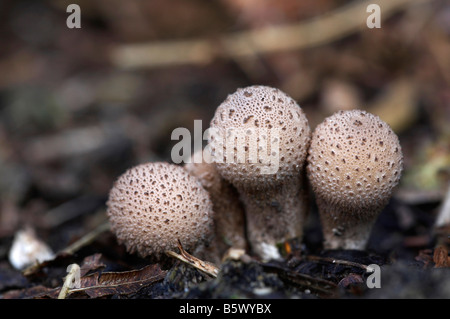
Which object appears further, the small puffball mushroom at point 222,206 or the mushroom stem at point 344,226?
the small puffball mushroom at point 222,206

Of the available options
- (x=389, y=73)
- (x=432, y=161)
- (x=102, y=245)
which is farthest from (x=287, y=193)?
(x=389, y=73)

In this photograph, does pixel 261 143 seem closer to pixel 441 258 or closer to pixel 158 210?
pixel 158 210

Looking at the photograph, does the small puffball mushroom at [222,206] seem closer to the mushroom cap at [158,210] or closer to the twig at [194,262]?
the mushroom cap at [158,210]

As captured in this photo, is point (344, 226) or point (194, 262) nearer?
point (194, 262)

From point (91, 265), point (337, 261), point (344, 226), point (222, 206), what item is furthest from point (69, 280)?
point (344, 226)

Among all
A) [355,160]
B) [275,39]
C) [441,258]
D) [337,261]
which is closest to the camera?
[355,160]

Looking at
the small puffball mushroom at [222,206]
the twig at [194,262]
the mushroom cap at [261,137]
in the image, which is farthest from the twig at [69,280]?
the mushroom cap at [261,137]

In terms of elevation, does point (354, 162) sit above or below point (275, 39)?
below

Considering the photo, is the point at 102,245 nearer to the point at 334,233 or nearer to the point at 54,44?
the point at 334,233
